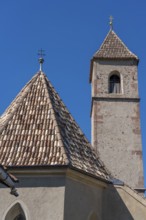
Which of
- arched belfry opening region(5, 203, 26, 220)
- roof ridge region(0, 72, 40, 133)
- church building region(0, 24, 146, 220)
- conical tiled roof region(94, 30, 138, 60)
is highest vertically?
conical tiled roof region(94, 30, 138, 60)

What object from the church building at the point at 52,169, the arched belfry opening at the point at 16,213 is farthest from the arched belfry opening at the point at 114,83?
the arched belfry opening at the point at 16,213

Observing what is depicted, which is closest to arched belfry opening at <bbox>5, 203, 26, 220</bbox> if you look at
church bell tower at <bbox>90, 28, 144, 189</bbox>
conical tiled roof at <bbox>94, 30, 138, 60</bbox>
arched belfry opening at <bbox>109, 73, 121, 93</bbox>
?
church bell tower at <bbox>90, 28, 144, 189</bbox>

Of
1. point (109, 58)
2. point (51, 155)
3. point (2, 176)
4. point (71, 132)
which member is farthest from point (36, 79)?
point (109, 58)

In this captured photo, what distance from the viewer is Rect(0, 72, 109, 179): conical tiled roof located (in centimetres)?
959

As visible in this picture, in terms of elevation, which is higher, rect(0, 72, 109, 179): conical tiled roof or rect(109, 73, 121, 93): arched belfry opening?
rect(109, 73, 121, 93): arched belfry opening

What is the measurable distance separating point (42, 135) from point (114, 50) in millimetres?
15558

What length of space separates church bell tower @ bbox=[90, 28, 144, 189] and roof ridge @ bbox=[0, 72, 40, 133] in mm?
9873

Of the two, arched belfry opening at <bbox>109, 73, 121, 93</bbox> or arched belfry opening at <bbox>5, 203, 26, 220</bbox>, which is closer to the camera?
arched belfry opening at <bbox>5, 203, 26, 220</bbox>

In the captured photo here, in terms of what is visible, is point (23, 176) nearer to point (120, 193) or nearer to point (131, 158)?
point (120, 193)

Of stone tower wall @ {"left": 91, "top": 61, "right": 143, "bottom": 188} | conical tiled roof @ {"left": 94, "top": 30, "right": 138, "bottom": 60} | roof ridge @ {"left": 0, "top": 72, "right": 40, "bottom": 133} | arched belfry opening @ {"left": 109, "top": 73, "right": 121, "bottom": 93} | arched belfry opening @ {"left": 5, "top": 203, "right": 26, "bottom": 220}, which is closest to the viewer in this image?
arched belfry opening @ {"left": 5, "top": 203, "right": 26, "bottom": 220}

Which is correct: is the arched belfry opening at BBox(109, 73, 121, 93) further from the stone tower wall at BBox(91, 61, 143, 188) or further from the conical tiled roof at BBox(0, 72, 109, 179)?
the conical tiled roof at BBox(0, 72, 109, 179)

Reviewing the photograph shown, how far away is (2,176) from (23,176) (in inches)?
113

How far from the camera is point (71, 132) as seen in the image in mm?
11047

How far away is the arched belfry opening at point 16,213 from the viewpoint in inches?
356
